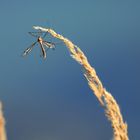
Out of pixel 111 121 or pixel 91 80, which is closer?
pixel 111 121

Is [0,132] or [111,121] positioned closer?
[0,132]

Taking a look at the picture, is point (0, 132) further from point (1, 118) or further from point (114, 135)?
point (114, 135)

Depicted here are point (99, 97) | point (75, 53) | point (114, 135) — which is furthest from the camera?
point (75, 53)

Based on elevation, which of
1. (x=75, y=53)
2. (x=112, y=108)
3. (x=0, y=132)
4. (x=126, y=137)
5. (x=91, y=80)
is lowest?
(x=0, y=132)

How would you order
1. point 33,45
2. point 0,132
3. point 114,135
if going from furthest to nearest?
1. point 33,45
2. point 114,135
3. point 0,132

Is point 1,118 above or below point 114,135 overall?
below

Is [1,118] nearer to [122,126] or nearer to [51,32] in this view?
[122,126]

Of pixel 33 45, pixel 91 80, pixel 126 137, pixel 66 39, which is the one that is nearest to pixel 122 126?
pixel 126 137

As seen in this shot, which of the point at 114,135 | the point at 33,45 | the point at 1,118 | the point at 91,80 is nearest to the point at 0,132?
the point at 1,118

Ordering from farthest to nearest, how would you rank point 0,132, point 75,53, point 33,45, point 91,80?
point 33,45 → point 75,53 → point 91,80 → point 0,132
